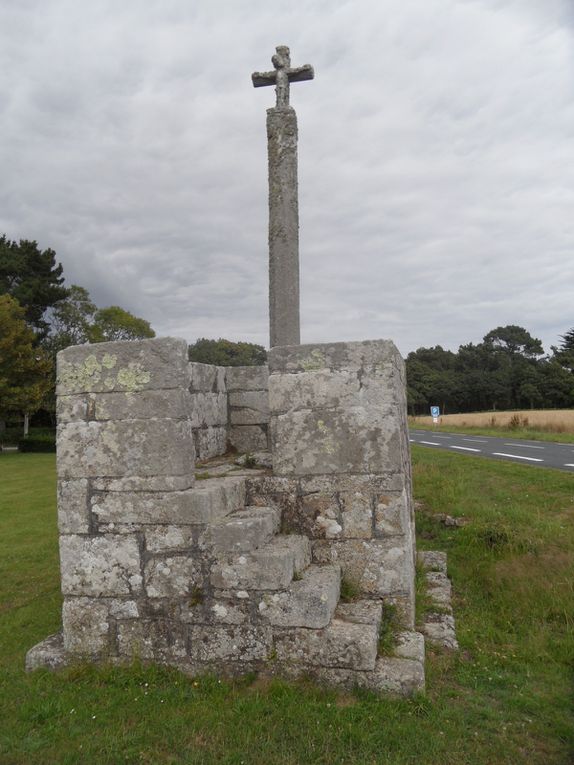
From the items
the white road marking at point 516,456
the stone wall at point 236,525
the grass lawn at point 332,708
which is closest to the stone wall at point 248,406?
the stone wall at point 236,525

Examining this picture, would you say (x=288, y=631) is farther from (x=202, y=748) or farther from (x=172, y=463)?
(x=172, y=463)

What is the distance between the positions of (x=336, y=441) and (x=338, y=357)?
0.66 metres

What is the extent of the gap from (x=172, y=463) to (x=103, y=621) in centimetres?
126

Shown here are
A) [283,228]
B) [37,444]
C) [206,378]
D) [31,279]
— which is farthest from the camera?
[31,279]

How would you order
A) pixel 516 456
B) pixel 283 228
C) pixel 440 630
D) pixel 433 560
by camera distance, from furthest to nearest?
1. pixel 516 456
2. pixel 283 228
3. pixel 433 560
4. pixel 440 630

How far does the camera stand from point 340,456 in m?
4.25

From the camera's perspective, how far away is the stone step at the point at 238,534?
3.74 m

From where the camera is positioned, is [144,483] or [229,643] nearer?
[229,643]

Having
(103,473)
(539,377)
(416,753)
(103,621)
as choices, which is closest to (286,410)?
(103,473)

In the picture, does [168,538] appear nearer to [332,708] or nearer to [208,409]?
[332,708]

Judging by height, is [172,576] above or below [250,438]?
below

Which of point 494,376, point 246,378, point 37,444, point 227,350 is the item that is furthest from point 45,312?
point 494,376

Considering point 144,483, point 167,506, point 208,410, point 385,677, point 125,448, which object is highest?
point 208,410

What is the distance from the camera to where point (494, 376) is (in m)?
67.9
